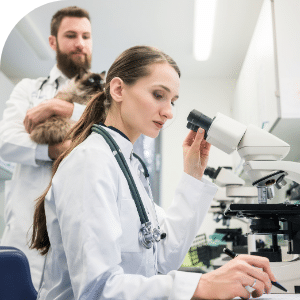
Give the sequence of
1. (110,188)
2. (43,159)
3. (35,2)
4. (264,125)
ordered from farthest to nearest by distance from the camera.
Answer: (264,125) < (35,2) < (43,159) < (110,188)

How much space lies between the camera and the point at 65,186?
0.74 meters

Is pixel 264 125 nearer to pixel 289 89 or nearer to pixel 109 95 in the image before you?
pixel 289 89

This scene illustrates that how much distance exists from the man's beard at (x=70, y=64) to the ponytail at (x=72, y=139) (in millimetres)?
619

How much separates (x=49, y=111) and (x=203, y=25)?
1.88 m

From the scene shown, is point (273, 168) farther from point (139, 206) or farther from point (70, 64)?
point (70, 64)

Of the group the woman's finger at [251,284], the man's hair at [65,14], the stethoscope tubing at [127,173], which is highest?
the man's hair at [65,14]

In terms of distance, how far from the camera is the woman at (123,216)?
64 centimetres

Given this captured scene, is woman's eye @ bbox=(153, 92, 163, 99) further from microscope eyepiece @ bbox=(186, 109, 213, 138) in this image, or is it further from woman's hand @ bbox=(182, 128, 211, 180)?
→ woman's hand @ bbox=(182, 128, 211, 180)

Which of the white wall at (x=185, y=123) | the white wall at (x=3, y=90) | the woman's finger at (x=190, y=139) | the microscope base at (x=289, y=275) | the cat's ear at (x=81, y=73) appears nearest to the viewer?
the microscope base at (x=289, y=275)

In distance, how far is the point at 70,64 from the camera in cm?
166

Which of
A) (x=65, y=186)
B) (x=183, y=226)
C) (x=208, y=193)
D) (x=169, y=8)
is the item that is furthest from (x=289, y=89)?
(x=169, y=8)

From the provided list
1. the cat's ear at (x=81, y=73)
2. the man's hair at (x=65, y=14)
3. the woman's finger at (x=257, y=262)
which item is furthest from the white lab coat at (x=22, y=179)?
the woman's finger at (x=257, y=262)

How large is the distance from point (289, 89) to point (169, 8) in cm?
178

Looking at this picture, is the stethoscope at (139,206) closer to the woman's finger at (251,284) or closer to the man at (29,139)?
the woman's finger at (251,284)
